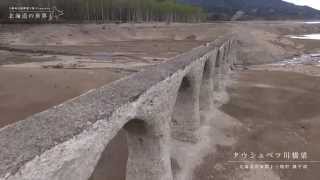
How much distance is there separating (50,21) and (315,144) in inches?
2201

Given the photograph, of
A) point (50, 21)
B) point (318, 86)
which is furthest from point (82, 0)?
point (318, 86)

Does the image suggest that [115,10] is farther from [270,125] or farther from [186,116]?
[186,116]

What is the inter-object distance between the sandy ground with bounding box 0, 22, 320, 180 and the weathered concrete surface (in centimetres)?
288


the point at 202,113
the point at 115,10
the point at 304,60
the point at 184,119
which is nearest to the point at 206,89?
the point at 202,113

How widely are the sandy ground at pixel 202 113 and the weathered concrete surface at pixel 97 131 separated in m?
2.88

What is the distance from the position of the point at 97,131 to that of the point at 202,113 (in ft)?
42.2

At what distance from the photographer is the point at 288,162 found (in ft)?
49.2

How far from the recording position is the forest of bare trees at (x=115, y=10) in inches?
2756

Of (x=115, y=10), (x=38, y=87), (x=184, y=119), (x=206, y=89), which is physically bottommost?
(x=38, y=87)

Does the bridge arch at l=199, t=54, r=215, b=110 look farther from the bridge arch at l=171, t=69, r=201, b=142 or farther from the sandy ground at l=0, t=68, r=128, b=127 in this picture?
the sandy ground at l=0, t=68, r=128, b=127

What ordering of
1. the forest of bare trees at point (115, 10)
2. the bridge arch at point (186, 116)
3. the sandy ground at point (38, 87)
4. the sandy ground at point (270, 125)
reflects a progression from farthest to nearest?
1. the forest of bare trees at point (115, 10)
2. the sandy ground at point (38, 87)
3. the bridge arch at point (186, 116)
4. the sandy ground at point (270, 125)

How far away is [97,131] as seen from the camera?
7.11m

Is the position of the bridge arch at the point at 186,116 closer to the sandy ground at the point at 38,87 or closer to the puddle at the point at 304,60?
the sandy ground at the point at 38,87

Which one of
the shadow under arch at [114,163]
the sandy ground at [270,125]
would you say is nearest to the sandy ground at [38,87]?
the shadow under arch at [114,163]
